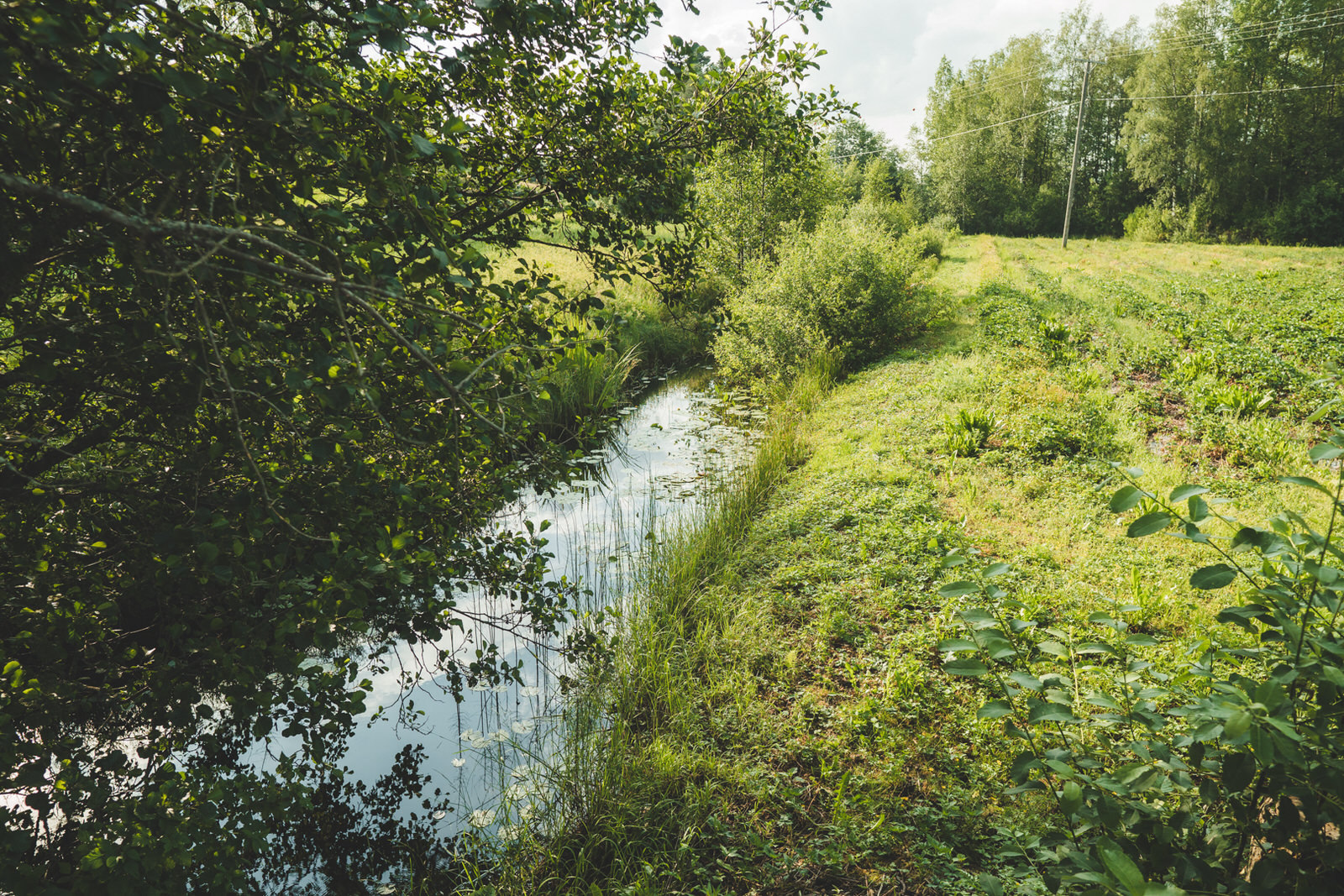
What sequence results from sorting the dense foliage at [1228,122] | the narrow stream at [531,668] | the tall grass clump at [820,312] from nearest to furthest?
the narrow stream at [531,668] < the tall grass clump at [820,312] < the dense foliage at [1228,122]

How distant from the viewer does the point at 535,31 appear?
255 centimetres

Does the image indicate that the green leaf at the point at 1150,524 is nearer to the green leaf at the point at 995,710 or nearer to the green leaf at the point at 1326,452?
the green leaf at the point at 1326,452

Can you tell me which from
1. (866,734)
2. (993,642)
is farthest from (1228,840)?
(866,734)

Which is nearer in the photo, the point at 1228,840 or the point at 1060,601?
the point at 1228,840

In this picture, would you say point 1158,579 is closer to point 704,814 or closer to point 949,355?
point 704,814

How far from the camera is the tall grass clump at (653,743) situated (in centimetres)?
299

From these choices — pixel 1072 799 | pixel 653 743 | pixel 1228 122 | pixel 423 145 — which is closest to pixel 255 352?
pixel 423 145

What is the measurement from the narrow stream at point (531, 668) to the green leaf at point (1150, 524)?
189cm

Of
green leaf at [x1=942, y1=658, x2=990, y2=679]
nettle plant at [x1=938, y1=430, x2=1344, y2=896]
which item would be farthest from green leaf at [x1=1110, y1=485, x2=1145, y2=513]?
green leaf at [x1=942, y1=658, x2=990, y2=679]

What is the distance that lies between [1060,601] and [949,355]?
27.1 feet

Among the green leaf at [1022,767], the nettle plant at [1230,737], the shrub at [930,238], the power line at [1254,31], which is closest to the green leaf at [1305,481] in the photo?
the nettle plant at [1230,737]

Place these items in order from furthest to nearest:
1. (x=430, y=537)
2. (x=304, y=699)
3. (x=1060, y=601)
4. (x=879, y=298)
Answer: (x=879, y=298) → (x=1060, y=601) → (x=430, y=537) → (x=304, y=699)

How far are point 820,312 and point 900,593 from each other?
30.1 feet

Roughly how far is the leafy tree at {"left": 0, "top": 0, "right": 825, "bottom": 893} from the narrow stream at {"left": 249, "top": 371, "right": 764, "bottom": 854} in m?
0.49
